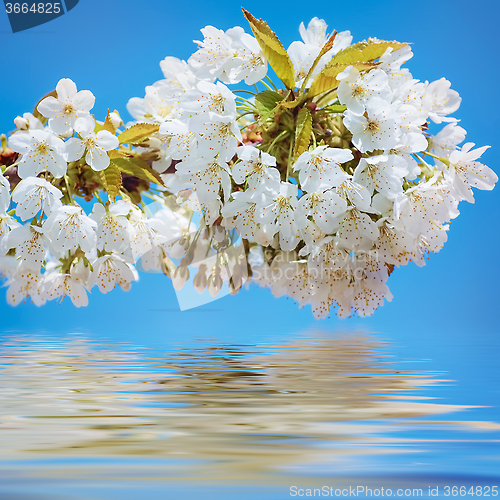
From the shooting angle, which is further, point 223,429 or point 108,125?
point 108,125

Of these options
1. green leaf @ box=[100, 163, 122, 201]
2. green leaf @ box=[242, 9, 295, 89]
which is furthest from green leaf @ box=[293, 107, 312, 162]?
green leaf @ box=[100, 163, 122, 201]

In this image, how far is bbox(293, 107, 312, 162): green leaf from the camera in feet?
7.11

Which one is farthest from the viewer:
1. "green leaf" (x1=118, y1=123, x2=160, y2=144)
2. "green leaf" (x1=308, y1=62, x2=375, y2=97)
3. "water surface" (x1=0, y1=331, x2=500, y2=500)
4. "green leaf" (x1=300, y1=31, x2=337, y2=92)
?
"green leaf" (x1=118, y1=123, x2=160, y2=144)

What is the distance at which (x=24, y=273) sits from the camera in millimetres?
2697

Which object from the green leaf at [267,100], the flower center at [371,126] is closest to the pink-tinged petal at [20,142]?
the green leaf at [267,100]

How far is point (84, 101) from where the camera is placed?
2.42 m

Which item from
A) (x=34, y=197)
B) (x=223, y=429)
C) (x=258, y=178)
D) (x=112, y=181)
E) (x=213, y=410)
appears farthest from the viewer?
(x=112, y=181)

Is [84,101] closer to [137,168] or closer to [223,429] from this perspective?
[137,168]

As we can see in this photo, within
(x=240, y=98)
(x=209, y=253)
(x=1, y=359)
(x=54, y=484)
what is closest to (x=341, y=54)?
(x=240, y=98)

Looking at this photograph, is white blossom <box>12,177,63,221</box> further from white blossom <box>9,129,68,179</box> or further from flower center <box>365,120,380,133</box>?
flower center <box>365,120,380,133</box>

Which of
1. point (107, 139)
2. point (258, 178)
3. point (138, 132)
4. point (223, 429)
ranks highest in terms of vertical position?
point (138, 132)

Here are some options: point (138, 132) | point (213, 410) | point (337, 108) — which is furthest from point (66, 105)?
point (213, 410)

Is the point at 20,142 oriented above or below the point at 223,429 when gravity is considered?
above

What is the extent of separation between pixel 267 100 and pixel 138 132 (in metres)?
0.60
